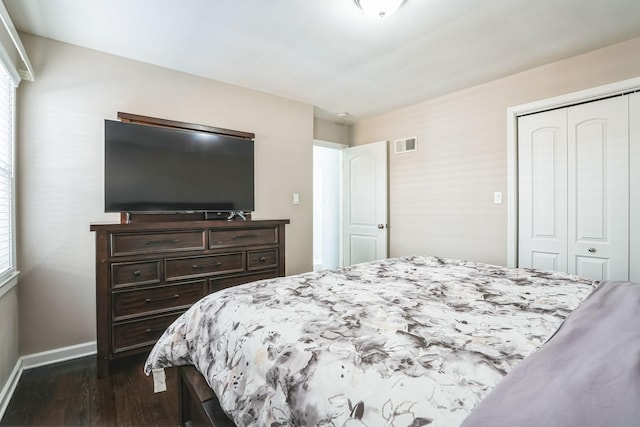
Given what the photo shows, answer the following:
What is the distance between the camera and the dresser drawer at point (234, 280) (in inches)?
99.0

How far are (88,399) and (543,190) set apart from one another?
373 centimetres

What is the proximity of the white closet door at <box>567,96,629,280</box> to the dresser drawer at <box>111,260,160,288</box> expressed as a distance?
3341 millimetres

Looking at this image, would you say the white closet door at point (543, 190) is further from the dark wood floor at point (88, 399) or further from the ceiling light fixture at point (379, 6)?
the dark wood floor at point (88, 399)

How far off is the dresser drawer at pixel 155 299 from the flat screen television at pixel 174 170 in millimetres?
648

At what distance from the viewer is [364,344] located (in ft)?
2.81

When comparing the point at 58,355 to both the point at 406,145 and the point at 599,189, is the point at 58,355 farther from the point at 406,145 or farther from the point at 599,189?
the point at 599,189

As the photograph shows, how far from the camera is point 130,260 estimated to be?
217cm

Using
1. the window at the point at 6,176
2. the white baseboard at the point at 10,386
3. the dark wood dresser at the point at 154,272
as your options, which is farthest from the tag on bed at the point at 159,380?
the window at the point at 6,176

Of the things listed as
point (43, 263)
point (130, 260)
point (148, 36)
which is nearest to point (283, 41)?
point (148, 36)

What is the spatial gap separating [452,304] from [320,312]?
540 mm

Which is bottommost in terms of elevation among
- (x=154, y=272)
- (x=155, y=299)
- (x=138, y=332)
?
(x=138, y=332)

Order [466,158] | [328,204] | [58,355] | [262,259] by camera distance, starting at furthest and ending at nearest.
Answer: [328,204] < [466,158] < [262,259] < [58,355]

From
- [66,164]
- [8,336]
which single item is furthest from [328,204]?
[8,336]

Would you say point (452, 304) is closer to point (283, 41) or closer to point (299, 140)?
point (283, 41)
